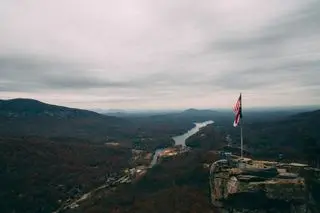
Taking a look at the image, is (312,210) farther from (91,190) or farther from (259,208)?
(91,190)

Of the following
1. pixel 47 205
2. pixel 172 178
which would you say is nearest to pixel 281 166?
pixel 172 178

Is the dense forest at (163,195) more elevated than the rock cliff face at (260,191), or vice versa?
the rock cliff face at (260,191)

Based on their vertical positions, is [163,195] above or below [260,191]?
below

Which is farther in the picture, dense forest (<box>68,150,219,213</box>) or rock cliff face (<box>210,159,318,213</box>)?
dense forest (<box>68,150,219,213</box>)

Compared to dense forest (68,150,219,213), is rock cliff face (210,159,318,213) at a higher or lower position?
higher

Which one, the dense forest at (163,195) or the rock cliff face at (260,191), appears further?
the dense forest at (163,195)

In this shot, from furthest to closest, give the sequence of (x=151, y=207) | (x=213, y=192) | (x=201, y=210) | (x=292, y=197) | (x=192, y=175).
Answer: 1. (x=192, y=175)
2. (x=151, y=207)
3. (x=201, y=210)
4. (x=213, y=192)
5. (x=292, y=197)

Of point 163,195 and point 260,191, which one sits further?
point 163,195

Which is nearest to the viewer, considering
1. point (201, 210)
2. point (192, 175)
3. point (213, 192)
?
point (213, 192)
